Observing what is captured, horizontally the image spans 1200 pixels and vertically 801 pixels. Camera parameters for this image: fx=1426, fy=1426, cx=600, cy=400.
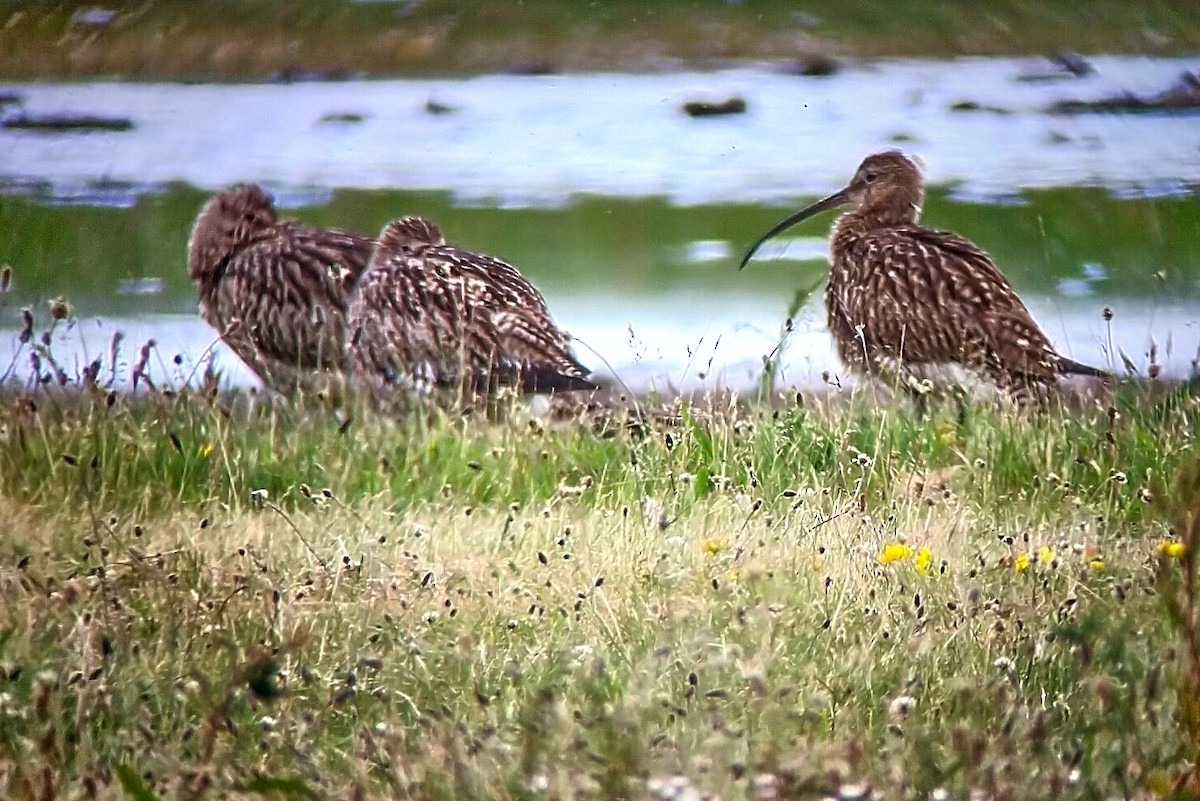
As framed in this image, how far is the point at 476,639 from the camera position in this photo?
337 cm

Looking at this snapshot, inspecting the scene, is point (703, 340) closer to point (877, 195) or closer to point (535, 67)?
point (877, 195)

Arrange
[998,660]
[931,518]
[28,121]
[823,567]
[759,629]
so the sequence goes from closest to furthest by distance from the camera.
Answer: [998,660]
[759,629]
[823,567]
[931,518]
[28,121]

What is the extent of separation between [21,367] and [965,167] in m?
3.17

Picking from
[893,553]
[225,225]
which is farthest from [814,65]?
[225,225]

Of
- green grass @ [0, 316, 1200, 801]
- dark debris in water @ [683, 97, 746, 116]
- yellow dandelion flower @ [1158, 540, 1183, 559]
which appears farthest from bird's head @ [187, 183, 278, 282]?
yellow dandelion flower @ [1158, 540, 1183, 559]

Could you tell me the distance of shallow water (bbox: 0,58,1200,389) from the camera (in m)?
4.55

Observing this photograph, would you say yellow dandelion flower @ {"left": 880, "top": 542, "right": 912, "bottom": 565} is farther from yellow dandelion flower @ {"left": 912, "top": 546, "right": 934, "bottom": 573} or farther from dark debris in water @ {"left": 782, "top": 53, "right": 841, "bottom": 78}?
dark debris in water @ {"left": 782, "top": 53, "right": 841, "bottom": 78}

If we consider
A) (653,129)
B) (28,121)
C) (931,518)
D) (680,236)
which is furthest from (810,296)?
(28,121)

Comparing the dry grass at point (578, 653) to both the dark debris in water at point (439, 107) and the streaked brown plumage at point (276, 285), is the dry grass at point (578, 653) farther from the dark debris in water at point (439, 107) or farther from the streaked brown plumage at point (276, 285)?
the dark debris in water at point (439, 107)

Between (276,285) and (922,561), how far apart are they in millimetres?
2899

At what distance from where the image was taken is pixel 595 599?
3.46m

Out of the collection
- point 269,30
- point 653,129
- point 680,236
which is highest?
point 269,30

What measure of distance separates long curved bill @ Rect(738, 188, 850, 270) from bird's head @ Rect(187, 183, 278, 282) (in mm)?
1625

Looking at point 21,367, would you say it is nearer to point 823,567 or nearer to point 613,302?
point 613,302
